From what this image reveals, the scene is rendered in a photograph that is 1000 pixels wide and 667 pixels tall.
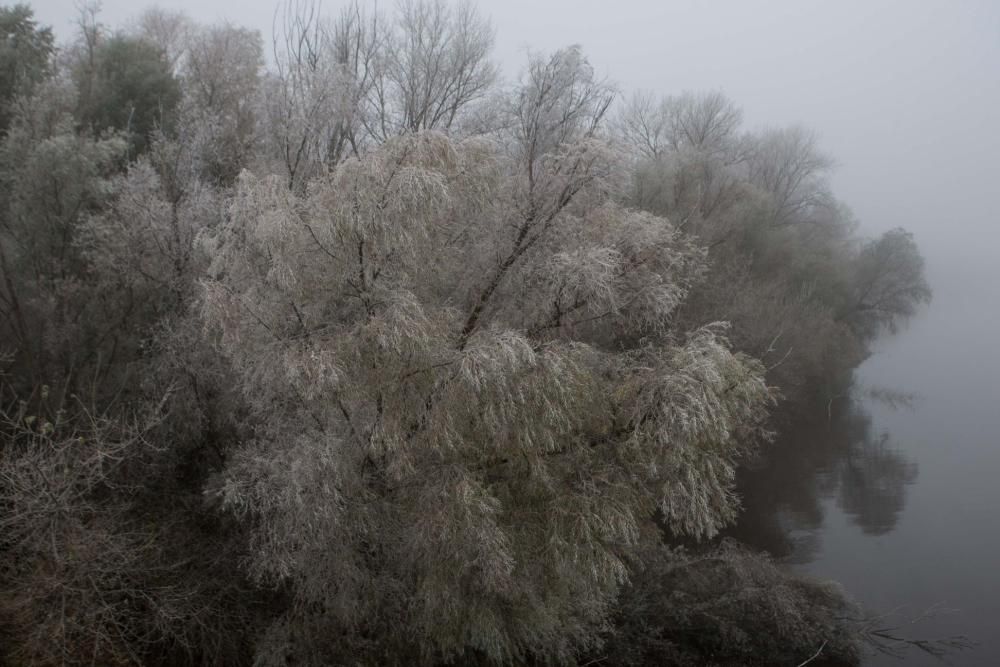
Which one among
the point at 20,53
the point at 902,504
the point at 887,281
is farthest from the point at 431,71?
the point at 887,281

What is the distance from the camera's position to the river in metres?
14.1

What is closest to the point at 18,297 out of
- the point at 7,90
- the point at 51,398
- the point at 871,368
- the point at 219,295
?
the point at 51,398

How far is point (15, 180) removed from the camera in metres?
12.4

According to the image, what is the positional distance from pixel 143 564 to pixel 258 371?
3938 mm

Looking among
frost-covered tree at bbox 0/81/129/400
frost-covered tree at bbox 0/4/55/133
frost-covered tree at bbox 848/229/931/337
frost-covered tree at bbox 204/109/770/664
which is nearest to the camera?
frost-covered tree at bbox 204/109/770/664

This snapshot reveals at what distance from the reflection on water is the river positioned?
0.04 metres

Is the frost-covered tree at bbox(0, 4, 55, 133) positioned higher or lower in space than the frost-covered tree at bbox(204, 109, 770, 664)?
higher

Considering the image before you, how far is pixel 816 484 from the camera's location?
21000 mm

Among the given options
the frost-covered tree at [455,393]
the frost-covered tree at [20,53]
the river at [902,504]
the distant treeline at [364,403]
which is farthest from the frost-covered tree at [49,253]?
the river at [902,504]

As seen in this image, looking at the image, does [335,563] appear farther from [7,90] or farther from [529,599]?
[7,90]

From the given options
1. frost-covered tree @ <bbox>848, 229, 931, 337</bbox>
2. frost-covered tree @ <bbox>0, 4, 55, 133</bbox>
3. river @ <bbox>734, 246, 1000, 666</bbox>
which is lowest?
river @ <bbox>734, 246, 1000, 666</bbox>

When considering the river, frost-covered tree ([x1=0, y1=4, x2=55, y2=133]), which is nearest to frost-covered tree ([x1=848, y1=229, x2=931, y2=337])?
the river

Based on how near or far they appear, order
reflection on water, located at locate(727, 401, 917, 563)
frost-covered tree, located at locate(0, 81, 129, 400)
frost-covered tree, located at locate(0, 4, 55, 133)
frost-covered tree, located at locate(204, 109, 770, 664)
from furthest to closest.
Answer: reflection on water, located at locate(727, 401, 917, 563), frost-covered tree, located at locate(0, 4, 55, 133), frost-covered tree, located at locate(0, 81, 129, 400), frost-covered tree, located at locate(204, 109, 770, 664)

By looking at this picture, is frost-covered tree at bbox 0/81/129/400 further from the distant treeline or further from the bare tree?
the bare tree
